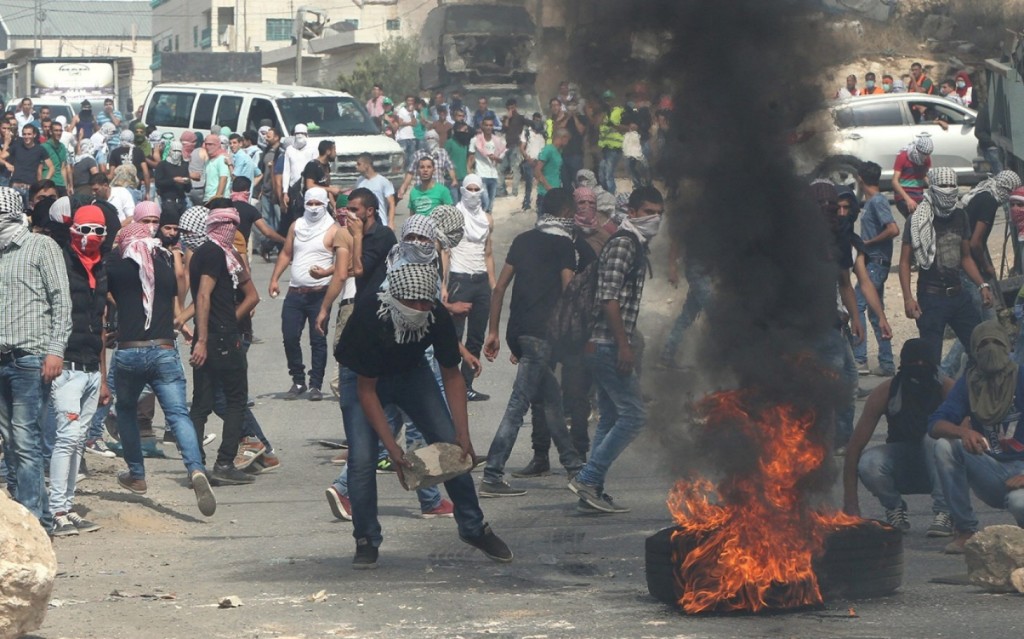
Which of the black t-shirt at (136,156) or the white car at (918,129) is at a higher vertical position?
the white car at (918,129)

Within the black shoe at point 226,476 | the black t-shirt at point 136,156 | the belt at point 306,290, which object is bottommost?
the black shoe at point 226,476

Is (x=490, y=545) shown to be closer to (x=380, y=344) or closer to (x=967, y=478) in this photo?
(x=380, y=344)

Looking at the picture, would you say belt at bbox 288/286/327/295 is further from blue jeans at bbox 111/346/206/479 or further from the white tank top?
blue jeans at bbox 111/346/206/479

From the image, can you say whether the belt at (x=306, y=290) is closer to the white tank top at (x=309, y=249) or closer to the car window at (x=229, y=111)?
the white tank top at (x=309, y=249)

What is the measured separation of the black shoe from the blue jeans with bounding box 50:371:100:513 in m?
1.77

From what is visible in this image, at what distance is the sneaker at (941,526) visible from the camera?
8062 millimetres

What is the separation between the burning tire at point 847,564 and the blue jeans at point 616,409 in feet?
6.96

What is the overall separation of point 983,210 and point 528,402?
4785 millimetres

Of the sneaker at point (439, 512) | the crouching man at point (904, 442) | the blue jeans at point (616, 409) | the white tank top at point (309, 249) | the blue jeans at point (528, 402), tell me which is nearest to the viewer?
the crouching man at point (904, 442)

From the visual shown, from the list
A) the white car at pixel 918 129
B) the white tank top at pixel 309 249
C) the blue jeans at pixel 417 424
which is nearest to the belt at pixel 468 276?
the white tank top at pixel 309 249

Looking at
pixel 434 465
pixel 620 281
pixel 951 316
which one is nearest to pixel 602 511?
pixel 620 281

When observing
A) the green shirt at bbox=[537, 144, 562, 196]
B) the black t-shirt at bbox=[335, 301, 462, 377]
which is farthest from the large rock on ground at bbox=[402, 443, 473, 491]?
the green shirt at bbox=[537, 144, 562, 196]

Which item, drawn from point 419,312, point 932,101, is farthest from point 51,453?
point 932,101

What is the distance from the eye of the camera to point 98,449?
11172 millimetres
